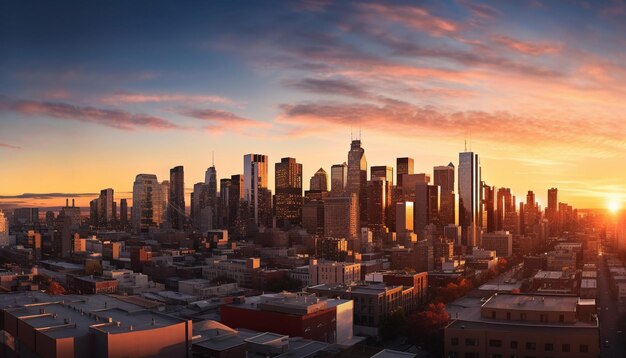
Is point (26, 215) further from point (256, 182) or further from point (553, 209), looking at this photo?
point (553, 209)

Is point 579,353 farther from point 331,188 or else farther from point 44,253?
point 331,188

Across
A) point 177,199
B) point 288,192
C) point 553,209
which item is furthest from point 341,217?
point 553,209

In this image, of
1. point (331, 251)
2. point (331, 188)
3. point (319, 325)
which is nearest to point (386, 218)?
point (331, 188)

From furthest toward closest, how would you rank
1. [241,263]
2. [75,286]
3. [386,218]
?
[386,218] → [241,263] → [75,286]

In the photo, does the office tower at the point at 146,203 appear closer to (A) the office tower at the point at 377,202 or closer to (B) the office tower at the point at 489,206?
(A) the office tower at the point at 377,202

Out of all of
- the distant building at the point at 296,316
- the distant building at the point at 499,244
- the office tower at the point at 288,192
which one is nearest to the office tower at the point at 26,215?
the office tower at the point at 288,192

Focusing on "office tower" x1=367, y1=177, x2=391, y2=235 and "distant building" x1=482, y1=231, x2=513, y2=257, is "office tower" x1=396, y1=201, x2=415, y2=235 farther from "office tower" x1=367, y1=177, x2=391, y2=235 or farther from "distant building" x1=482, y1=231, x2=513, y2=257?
"distant building" x1=482, y1=231, x2=513, y2=257
